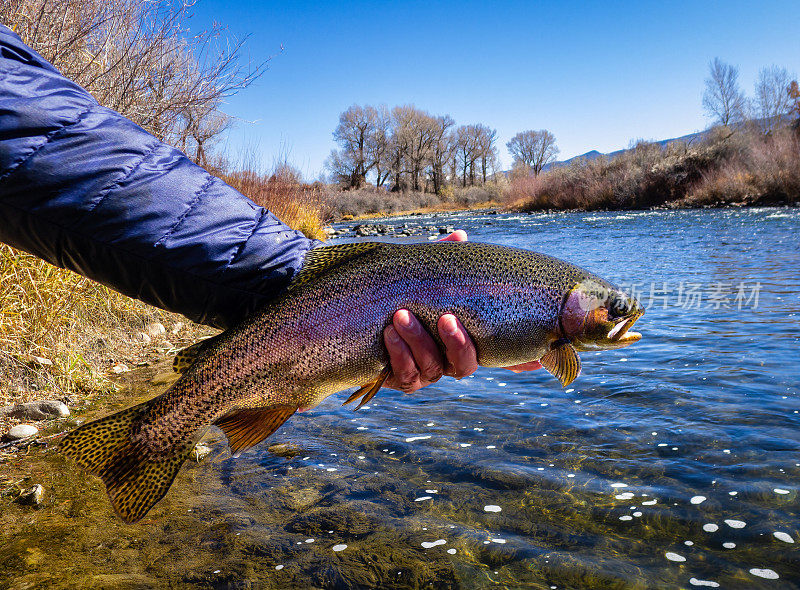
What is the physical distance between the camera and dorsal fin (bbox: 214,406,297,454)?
2.35m

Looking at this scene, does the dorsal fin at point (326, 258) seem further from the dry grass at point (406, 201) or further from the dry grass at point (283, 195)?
the dry grass at point (406, 201)

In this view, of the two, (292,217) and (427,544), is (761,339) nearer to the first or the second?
(427,544)

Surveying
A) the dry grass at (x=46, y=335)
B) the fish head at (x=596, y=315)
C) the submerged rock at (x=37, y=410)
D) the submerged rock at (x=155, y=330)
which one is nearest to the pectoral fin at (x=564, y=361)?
the fish head at (x=596, y=315)

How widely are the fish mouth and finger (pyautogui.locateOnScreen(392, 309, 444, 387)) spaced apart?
2.69ft

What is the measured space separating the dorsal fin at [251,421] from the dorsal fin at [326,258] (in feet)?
1.80

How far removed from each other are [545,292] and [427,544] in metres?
1.92

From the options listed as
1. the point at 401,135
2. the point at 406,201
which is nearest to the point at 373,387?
the point at 406,201

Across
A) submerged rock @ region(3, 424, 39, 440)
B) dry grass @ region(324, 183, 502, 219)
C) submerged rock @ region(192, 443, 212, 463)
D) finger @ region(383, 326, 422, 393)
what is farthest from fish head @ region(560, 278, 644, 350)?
dry grass @ region(324, 183, 502, 219)

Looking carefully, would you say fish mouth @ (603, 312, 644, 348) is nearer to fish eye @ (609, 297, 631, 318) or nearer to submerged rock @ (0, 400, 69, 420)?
fish eye @ (609, 297, 631, 318)

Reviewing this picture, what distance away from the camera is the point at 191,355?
2.45 m

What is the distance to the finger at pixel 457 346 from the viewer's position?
8.06ft

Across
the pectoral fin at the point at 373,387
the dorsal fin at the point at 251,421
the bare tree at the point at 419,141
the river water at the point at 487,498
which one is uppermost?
the bare tree at the point at 419,141

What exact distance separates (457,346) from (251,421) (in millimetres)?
946

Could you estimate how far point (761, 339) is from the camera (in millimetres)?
7730
